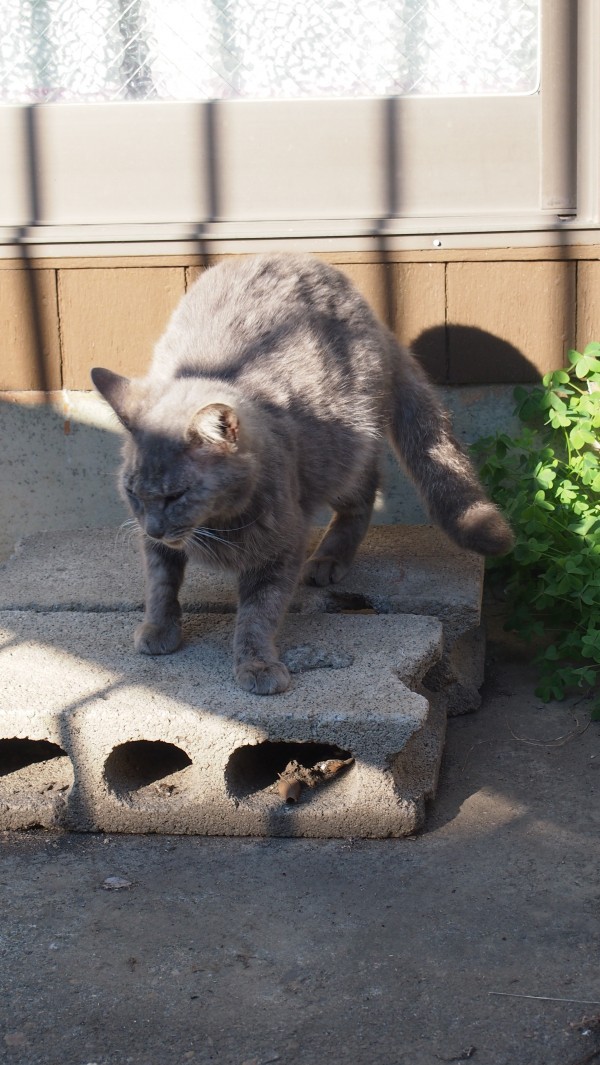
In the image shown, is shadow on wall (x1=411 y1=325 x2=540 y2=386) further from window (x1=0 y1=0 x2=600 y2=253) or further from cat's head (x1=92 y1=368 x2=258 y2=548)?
cat's head (x1=92 y1=368 x2=258 y2=548)

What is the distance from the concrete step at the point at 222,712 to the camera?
298 centimetres

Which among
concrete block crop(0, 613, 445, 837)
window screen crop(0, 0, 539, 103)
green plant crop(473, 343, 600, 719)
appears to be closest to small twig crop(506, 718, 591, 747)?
green plant crop(473, 343, 600, 719)

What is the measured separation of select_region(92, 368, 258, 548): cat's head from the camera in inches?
120

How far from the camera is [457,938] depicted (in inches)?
100

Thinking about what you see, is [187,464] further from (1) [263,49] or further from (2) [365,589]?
Result: (1) [263,49]

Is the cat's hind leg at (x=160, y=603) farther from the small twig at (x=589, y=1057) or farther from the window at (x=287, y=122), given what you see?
the small twig at (x=589, y=1057)

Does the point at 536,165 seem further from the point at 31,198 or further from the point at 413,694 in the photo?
the point at 413,694

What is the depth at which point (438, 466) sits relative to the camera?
391 centimetres

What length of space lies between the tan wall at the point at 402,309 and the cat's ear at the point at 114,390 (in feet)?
4.31

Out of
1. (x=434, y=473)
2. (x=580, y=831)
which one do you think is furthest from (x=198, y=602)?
(x=580, y=831)

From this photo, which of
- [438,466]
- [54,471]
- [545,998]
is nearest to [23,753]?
[54,471]

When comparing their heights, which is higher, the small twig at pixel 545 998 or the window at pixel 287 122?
the window at pixel 287 122

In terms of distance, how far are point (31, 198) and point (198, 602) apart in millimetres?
1971

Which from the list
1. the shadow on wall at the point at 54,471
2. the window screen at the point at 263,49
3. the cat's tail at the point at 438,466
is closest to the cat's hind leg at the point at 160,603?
the cat's tail at the point at 438,466
